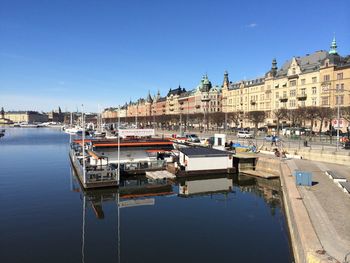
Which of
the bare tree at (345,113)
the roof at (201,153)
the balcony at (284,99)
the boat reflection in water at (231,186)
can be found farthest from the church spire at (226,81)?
the boat reflection in water at (231,186)

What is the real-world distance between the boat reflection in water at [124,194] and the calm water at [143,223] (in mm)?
107

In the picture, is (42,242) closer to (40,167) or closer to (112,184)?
(112,184)

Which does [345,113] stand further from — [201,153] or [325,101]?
[201,153]

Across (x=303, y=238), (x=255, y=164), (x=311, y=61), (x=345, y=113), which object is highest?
(x=311, y=61)

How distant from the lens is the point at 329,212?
22.1 meters

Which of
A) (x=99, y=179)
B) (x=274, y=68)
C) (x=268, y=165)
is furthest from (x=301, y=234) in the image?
(x=274, y=68)

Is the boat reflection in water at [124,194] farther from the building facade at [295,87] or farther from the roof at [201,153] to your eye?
the building facade at [295,87]

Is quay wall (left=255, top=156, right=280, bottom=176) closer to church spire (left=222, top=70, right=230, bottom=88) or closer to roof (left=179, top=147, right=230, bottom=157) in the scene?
roof (left=179, top=147, right=230, bottom=157)

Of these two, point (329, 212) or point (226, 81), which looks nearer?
point (329, 212)

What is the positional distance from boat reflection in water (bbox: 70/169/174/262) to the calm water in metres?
0.11

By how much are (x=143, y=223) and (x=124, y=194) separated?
36.4ft

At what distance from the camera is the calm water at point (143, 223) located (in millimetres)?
21328

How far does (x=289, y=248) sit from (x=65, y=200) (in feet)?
75.8

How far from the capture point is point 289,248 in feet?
73.4
